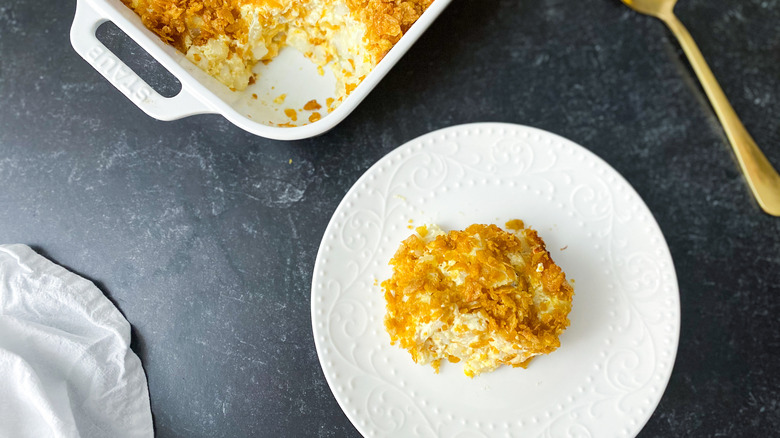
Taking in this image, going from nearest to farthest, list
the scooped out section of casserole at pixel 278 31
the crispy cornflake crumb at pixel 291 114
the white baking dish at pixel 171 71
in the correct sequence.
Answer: the white baking dish at pixel 171 71 < the scooped out section of casserole at pixel 278 31 < the crispy cornflake crumb at pixel 291 114

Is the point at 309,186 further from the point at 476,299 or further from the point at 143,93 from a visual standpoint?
the point at 476,299

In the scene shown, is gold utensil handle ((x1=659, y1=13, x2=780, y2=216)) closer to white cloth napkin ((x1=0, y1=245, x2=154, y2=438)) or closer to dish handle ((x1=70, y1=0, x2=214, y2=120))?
dish handle ((x1=70, y1=0, x2=214, y2=120))

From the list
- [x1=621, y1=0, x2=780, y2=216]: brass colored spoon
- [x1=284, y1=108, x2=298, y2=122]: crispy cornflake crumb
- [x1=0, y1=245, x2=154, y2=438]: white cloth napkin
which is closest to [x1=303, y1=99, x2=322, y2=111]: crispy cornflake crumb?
[x1=284, y1=108, x2=298, y2=122]: crispy cornflake crumb

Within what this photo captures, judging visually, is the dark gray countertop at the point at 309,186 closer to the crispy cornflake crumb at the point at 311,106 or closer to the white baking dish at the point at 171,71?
the crispy cornflake crumb at the point at 311,106

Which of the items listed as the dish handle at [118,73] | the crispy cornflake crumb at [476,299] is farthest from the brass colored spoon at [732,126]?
the dish handle at [118,73]

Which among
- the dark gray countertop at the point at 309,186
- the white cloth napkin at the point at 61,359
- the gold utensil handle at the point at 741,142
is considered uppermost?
the gold utensil handle at the point at 741,142

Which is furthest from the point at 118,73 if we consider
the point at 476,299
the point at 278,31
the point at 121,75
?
the point at 476,299
